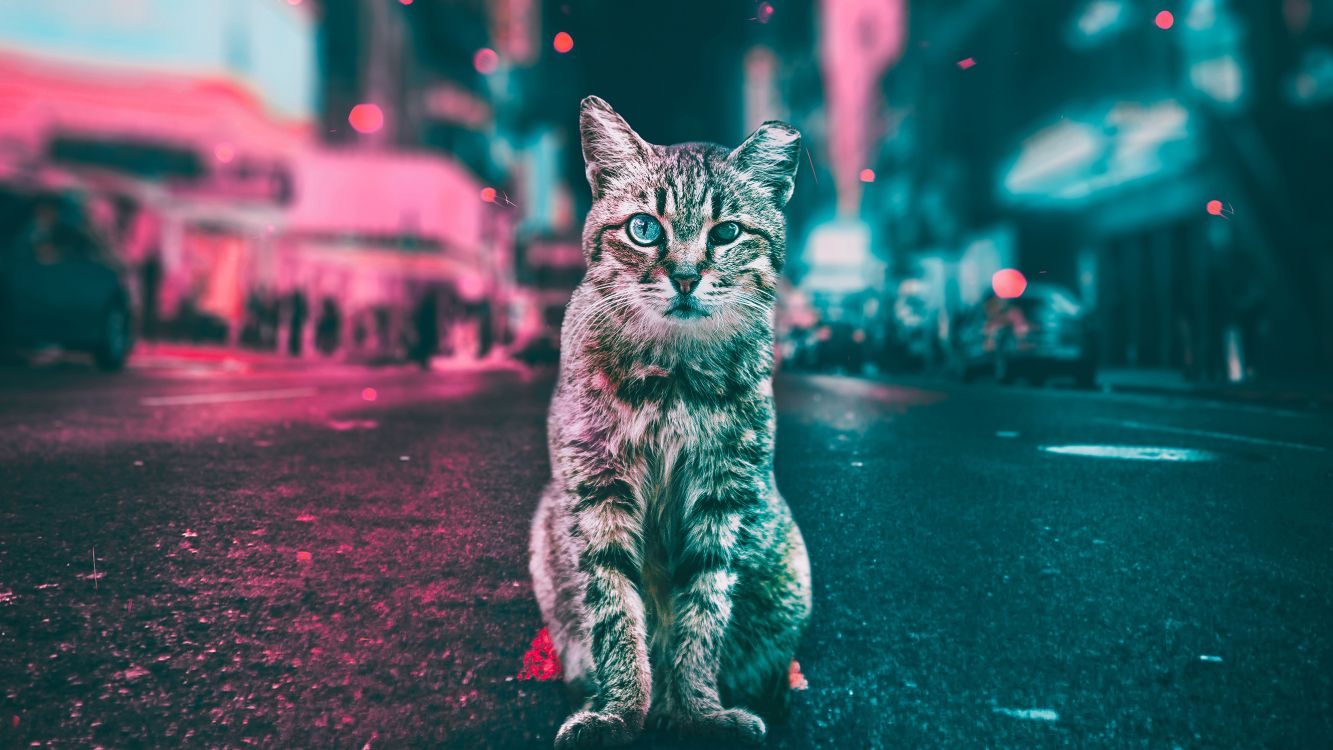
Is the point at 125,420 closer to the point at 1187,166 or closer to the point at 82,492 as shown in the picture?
the point at 82,492

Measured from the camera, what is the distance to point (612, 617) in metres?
2.22

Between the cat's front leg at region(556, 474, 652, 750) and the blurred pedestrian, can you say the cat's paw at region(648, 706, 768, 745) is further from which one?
the blurred pedestrian

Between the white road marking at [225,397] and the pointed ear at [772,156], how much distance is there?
→ 8238mm

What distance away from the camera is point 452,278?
2095 inches

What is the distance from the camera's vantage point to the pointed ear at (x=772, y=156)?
2.41 meters

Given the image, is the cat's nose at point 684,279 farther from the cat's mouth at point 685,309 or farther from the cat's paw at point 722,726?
the cat's paw at point 722,726

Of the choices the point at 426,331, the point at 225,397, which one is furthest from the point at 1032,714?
the point at 426,331

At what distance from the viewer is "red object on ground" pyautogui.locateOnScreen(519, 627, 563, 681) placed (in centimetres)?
263

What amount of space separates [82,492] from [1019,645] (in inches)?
173

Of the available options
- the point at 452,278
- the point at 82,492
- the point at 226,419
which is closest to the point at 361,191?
the point at 452,278

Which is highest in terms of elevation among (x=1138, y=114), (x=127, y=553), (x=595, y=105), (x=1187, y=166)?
(x=1138, y=114)

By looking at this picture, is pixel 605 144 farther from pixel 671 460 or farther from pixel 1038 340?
pixel 1038 340

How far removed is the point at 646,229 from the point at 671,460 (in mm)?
573

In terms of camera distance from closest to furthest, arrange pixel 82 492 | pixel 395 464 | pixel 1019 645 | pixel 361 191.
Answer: pixel 1019 645
pixel 82 492
pixel 395 464
pixel 361 191
